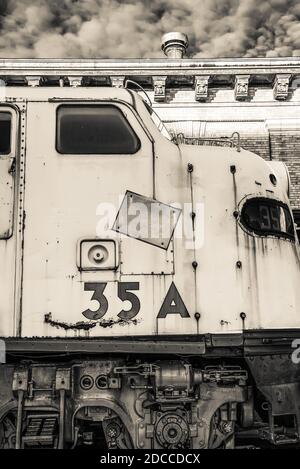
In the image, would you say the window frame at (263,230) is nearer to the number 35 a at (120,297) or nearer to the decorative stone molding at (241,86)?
the number 35 a at (120,297)

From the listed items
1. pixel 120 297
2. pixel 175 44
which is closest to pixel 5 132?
pixel 120 297

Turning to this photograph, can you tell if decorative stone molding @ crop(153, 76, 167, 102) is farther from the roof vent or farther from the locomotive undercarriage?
the locomotive undercarriage

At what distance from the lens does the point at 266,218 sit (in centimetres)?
561

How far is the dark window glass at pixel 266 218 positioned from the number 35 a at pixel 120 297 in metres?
1.40

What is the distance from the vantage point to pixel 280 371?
17.6 ft

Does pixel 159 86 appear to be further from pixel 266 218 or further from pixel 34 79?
pixel 266 218

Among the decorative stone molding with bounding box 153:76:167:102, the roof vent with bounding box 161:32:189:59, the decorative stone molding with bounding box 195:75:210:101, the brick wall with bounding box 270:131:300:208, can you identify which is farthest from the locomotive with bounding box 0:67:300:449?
the roof vent with bounding box 161:32:189:59

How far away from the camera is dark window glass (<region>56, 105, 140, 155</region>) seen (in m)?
5.50

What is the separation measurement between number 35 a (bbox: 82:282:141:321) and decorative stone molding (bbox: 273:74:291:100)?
14.6 meters

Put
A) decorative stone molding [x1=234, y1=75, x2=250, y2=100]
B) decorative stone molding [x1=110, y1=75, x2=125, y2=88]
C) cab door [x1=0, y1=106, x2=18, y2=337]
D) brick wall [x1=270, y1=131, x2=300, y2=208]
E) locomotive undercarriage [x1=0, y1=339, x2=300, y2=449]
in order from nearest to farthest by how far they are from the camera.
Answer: cab door [x1=0, y1=106, x2=18, y2=337]
locomotive undercarriage [x1=0, y1=339, x2=300, y2=449]
brick wall [x1=270, y1=131, x2=300, y2=208]
decorative stone molding [x1=110, y1=75, x2=125, y2=88]
decorative stone molding [x1=234, y1=75, x2=250, y2=100]
